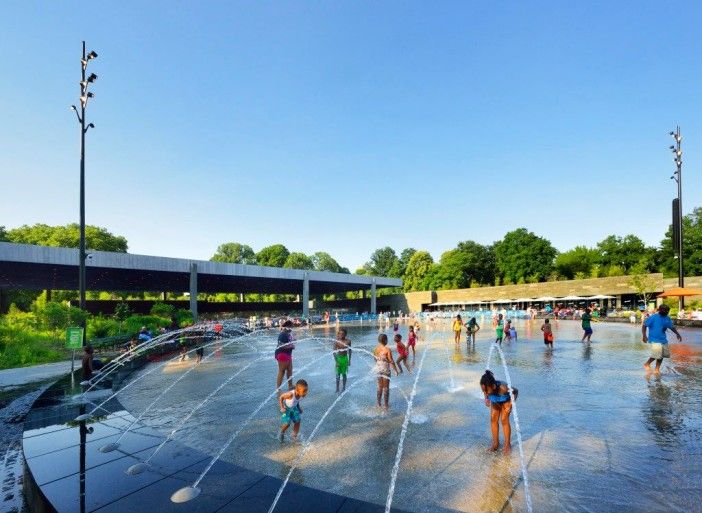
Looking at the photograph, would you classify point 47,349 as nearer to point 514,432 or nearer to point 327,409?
point 327,409

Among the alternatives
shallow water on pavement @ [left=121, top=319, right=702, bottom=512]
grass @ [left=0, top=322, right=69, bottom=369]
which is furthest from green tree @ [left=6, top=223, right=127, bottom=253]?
shallow water on pavement @ [left=121, top=319, right=702, bottom=512]

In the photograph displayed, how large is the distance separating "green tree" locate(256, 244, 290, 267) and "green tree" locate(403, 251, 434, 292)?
111 ft

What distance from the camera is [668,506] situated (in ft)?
14.4

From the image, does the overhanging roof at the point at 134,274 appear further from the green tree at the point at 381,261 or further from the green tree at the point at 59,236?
the green tree at the point at 381,261

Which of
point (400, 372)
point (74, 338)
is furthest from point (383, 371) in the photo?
point (74, 338)

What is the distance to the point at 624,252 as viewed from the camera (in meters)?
76.9

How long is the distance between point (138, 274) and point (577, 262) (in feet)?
257

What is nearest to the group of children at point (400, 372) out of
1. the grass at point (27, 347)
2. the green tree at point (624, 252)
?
the grass at point (27, 347)

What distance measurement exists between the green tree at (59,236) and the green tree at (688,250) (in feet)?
288

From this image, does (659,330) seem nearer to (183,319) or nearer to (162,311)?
(183,319)

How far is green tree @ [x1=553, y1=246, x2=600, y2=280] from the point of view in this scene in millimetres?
80750

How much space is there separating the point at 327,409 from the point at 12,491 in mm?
5171

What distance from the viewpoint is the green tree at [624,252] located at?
74.4m

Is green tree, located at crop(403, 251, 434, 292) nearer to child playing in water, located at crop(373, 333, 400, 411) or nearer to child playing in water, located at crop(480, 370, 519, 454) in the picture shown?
child playing in water, located at crop(373, 333, 400, 411)
